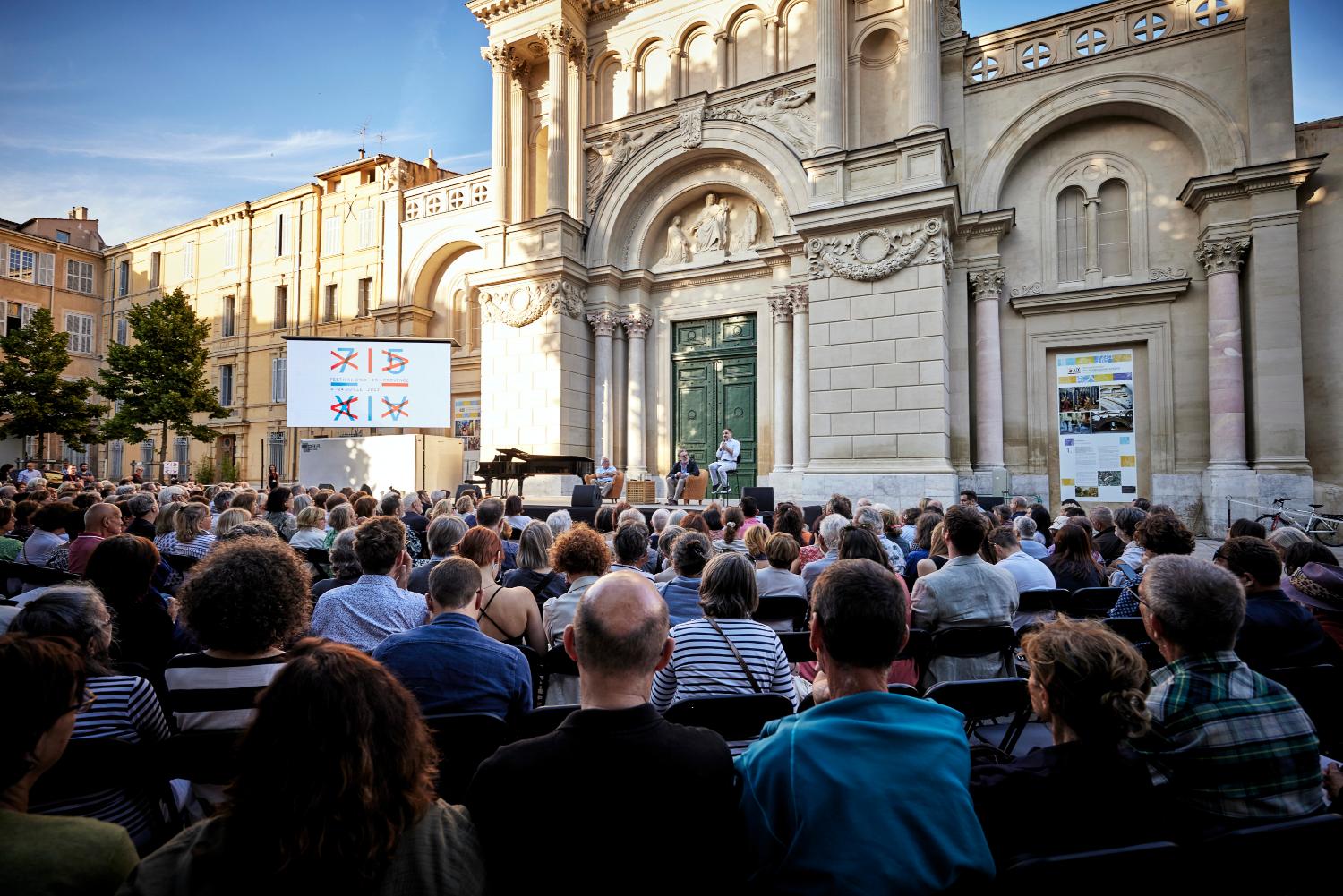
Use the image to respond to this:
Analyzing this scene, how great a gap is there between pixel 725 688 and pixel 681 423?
13502 millimetres

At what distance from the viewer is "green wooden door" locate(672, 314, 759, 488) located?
15.2 metres

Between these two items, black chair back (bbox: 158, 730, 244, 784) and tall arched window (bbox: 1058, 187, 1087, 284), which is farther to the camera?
tall arched window (bbox: 1058, 187, 1087, 284)

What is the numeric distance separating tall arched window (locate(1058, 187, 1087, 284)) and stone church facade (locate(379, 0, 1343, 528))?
0.17ft

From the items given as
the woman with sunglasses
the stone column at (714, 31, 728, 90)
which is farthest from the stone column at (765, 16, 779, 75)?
the woman with sunglasses

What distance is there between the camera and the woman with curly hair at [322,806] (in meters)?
1.04

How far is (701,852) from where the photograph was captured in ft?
4.60

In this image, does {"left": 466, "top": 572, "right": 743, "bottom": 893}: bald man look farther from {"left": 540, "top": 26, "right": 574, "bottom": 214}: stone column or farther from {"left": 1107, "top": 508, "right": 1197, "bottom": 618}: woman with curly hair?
{"left": 540, "top": 26, "right": 574, "bottom": 214}: stone column

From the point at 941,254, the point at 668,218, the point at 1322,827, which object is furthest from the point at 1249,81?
the point at 1322,827

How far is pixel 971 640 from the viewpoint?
3.34 meters

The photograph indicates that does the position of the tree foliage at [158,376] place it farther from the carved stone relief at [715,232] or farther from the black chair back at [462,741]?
the black chair back at [462,741]

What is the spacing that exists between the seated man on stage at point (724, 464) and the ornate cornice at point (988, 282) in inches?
220

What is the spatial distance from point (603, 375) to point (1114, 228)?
1079 cm

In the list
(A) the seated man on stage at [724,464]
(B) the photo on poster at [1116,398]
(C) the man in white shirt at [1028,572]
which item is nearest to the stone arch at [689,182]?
(A) the seated man on stage at [724,464]

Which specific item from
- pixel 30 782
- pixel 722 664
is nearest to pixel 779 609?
pixel 722 664
